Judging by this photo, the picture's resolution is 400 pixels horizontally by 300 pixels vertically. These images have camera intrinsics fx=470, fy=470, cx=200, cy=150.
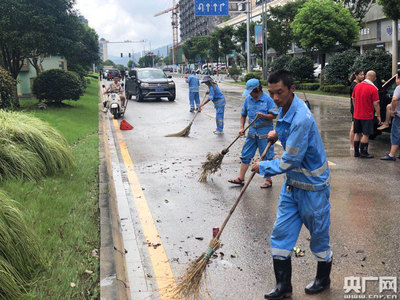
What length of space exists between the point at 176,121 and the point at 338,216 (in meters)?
10.8

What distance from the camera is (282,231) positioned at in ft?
12.0

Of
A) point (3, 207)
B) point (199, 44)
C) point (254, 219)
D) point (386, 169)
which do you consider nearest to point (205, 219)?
point (254, 219)

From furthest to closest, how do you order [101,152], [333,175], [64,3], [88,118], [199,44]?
[199,44] → [64,3] → [88,118] → [101,152] → [333,175]

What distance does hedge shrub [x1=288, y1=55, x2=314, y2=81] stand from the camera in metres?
31.1

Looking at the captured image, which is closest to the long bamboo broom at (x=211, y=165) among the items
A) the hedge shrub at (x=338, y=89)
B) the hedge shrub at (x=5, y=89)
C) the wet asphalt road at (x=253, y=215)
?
the wet asphalt road at (x=253, y=215)

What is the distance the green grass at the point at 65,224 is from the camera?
3.55 metres

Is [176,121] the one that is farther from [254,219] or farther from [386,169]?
[254,219]

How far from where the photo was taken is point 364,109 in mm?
9094

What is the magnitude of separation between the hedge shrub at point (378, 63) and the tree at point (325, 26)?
596 centimetres

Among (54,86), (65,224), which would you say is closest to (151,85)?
(54,86)

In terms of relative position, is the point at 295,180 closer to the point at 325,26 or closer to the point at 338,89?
the point at 338,89

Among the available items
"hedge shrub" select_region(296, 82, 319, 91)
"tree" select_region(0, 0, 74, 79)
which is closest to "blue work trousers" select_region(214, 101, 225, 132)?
"tree" select_region(0, 0, 74, 79)

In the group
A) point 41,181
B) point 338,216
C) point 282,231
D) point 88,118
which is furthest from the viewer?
point 88,118

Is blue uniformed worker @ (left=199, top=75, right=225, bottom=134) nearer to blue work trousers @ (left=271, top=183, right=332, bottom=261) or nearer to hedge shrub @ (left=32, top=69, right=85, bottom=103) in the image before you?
hedge shrub @ (left=32, top=69, right=85, bottom=103)
